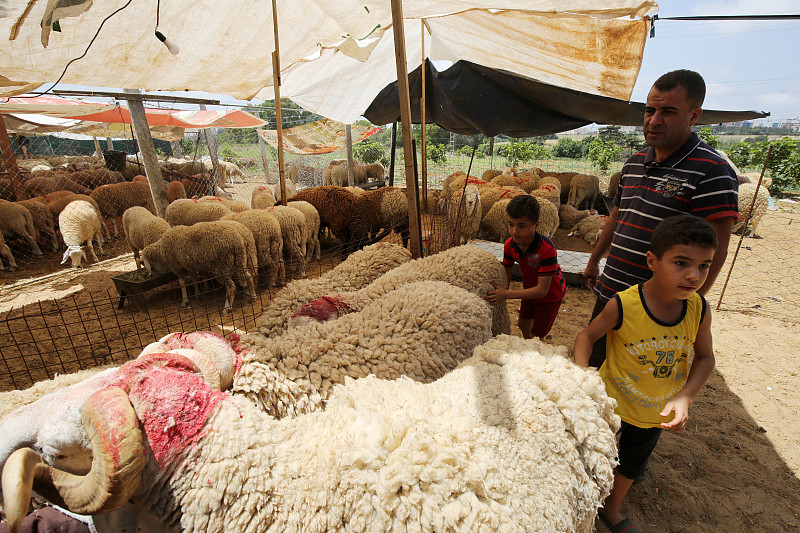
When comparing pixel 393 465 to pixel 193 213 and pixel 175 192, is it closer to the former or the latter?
pixel 193 213

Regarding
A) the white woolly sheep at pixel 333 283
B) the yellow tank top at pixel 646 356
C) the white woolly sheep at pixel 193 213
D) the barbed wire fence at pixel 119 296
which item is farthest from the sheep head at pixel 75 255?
the yellow tank top at pixel 646 356

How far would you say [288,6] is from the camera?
354 centimetres

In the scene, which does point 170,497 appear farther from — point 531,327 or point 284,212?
point 284,212

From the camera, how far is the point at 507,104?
7.38m

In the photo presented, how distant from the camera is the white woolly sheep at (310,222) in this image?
6.43m

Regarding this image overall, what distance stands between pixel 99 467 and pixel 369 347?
→ 44.1 inches

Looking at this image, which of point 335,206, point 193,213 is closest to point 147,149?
point 193,213

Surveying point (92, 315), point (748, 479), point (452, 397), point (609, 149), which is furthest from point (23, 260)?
point (609, 149)

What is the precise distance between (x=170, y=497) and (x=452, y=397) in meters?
1.00

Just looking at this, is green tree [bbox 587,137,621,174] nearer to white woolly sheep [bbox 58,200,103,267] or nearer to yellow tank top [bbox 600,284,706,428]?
yellow tank top [bbox 600,284,706,428]

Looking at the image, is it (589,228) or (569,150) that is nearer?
(589,228)

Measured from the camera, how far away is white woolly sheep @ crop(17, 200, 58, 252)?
23.5 ft

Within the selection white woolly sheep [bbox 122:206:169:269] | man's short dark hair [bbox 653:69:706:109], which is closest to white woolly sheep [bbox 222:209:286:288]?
white woolly sheep [bbox 122:206:169:269]

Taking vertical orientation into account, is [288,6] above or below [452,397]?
above
